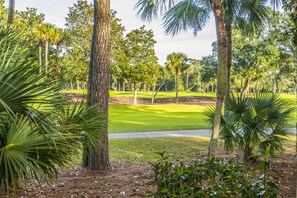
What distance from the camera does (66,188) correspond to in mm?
4289

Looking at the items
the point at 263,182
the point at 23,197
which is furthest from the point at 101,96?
the point at 263,182

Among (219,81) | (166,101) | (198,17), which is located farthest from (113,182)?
(166,101)

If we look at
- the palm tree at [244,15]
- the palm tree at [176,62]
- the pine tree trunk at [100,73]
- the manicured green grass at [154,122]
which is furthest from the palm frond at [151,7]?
the palm tree at [176,62]

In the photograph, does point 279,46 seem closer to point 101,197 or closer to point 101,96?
point 101,96

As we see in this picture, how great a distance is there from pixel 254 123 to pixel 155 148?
4231 millimetres

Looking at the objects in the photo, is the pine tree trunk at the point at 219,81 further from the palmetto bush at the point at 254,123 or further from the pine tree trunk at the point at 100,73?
the pine tree trunk at the point at 100,73

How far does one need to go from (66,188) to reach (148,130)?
9707 mm

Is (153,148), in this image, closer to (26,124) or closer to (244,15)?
(244,15)

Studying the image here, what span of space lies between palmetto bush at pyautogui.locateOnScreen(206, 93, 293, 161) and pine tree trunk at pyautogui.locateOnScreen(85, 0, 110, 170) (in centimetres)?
260

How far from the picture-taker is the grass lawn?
782cm

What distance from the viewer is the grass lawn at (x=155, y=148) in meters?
7.82

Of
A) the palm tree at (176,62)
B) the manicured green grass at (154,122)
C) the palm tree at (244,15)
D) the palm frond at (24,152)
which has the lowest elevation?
the manicured green grass at (154,122)

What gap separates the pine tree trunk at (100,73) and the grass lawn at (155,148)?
5.49 ft

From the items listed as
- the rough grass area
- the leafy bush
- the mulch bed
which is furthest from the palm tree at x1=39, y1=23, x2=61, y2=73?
the leafy bush
